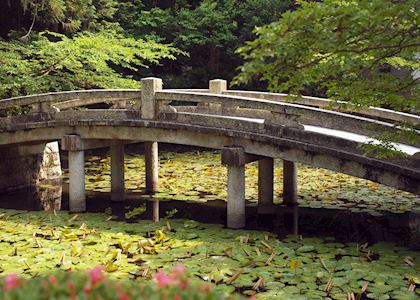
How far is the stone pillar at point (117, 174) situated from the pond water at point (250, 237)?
0.79 feet

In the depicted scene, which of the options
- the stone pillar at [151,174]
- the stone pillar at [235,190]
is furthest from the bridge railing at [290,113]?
the stone pillar at [151,174]

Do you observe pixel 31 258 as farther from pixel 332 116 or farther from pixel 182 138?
pixel 332 116

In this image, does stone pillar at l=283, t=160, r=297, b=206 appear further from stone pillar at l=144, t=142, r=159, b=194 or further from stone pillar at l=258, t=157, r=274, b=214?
stone pillar at l=144, t=142, r=159, b=194

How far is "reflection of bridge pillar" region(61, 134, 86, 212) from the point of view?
39.9 feet

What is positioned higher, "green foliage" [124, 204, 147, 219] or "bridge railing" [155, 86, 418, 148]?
"bridge railing" [155, 86, 418, 148]

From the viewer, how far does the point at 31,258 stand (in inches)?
334

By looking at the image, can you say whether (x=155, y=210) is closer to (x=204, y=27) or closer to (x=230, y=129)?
(x=230, y=129)

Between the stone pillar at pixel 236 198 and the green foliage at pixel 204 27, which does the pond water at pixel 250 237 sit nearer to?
the stone pillar at pixel 236 198

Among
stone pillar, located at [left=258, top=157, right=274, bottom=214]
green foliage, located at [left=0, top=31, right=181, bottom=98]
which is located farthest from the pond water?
green foliage, located at [left=0, top=31, right=181, bottom=98]

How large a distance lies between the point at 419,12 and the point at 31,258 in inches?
261

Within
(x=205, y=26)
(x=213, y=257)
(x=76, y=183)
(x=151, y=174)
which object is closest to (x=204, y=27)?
(x=205, y=26)

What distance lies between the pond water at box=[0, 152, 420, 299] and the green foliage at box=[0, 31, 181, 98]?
299 centimetres

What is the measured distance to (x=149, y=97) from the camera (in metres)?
11.5

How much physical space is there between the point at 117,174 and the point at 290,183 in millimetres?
4342
